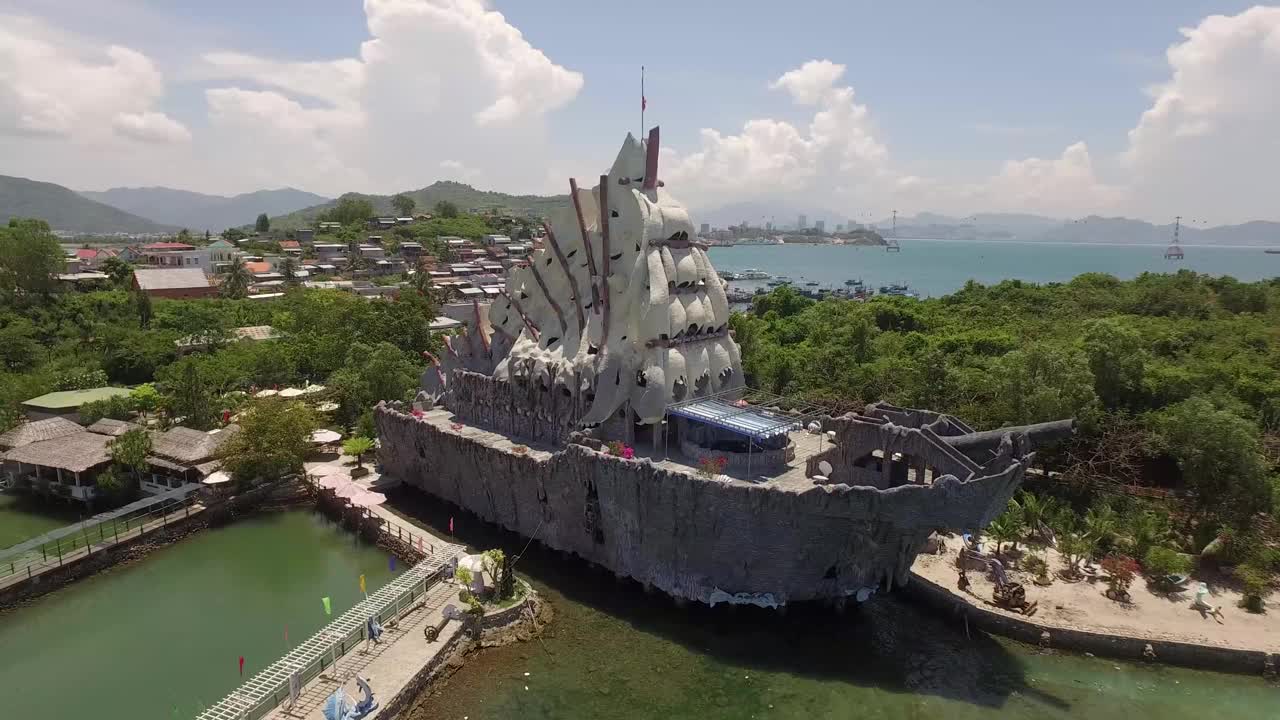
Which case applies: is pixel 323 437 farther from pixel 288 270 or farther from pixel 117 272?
pixel 288 270

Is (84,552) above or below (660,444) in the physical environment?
below

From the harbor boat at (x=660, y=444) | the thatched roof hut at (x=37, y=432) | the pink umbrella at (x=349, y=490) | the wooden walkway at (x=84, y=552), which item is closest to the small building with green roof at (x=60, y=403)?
the thatched roof hut at (x=37, y=432)

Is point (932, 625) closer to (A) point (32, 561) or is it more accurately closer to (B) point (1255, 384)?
(B) point (1255, 384)

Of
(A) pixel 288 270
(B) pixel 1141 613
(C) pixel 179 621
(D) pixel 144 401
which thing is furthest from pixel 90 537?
(A) pixel 288 270

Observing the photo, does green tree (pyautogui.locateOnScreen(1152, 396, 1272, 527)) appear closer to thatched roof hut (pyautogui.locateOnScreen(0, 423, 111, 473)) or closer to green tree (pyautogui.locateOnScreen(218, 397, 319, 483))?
green tree (pyautogui.locateOnScreen(218, 397, 319, 483))

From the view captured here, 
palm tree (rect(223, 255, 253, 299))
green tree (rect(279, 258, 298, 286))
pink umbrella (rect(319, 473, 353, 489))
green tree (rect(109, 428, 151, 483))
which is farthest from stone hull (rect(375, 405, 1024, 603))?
green tree (rect(279, 258, 298, 286))

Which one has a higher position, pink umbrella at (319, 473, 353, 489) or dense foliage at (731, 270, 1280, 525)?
dense foliage at (731, 270, 1280, 525)
